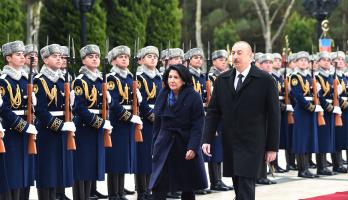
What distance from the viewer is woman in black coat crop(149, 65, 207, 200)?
10188 mm

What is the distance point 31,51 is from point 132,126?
161cm

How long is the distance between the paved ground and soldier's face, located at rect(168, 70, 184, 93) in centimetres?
294

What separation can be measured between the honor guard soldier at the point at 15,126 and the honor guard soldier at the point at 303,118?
18.0 ft

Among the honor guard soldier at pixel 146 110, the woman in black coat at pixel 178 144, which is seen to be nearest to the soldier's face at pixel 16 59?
the woman in black coat at pixel 178 144

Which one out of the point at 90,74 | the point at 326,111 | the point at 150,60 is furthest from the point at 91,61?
the point at 326,111

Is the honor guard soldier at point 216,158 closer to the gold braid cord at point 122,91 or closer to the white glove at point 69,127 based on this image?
the gold braid cord at point 122,91

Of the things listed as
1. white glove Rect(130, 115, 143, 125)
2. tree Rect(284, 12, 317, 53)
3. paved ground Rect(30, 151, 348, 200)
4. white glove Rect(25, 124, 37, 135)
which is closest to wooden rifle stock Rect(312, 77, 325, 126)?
paved ground Rect(30, 151, 348, 200)

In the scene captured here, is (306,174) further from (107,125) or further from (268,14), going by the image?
(268,14)

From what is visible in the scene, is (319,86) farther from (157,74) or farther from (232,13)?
(232,13)

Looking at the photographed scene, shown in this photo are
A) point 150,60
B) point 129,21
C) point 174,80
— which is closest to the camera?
point 174,80

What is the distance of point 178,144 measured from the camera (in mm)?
10227

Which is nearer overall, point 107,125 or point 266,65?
point 107,125

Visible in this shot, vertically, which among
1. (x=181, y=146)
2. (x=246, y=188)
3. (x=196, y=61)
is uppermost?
(x=196, y=61)

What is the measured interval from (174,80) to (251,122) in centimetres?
107
